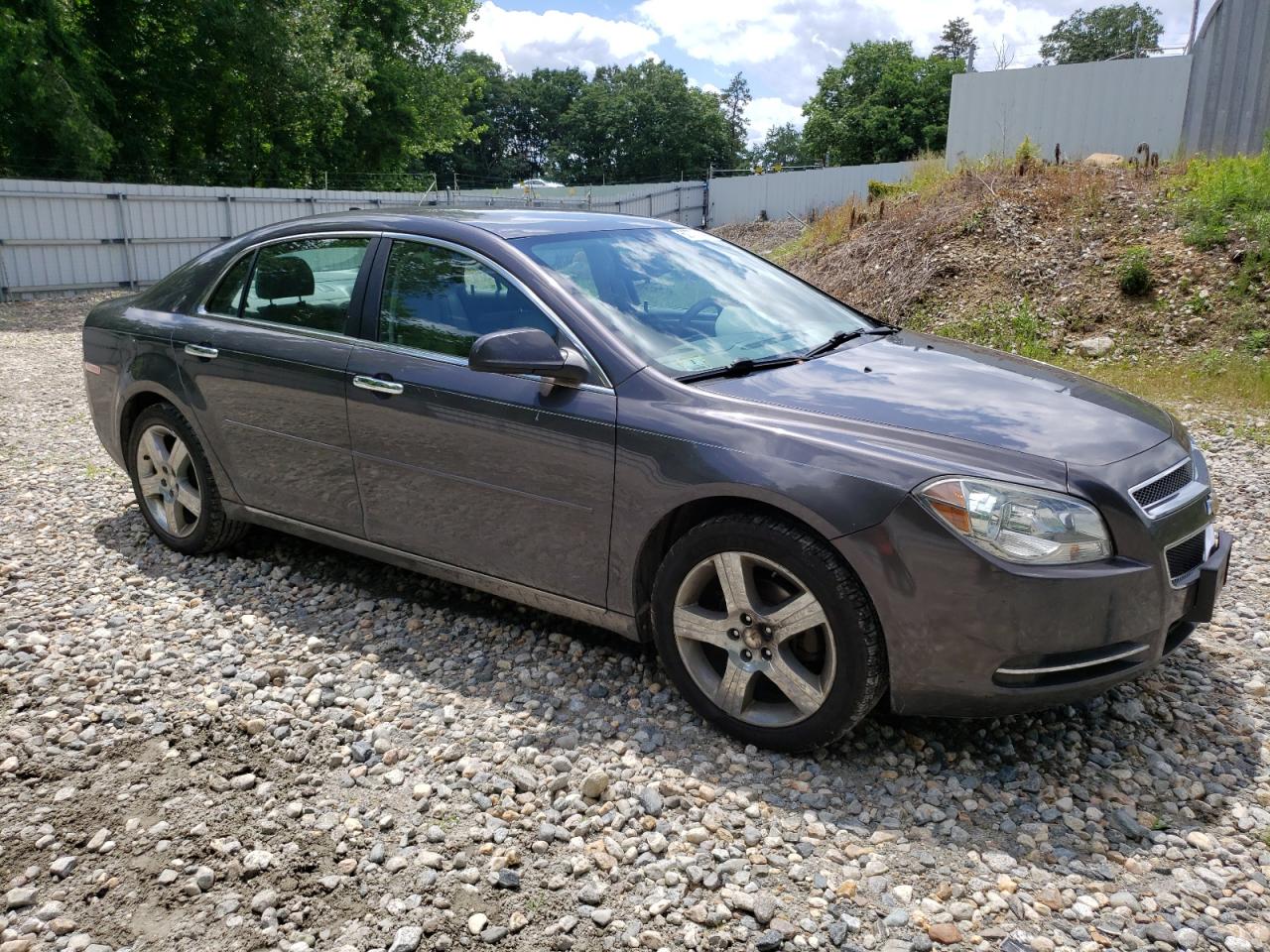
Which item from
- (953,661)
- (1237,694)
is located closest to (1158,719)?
(1237,694)

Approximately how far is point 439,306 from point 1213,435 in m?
6.04

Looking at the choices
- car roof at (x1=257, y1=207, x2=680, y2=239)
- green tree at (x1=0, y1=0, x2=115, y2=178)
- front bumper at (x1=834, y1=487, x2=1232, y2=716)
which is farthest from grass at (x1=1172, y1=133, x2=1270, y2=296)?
green tree at (x1=0, y1=0, x2=115, y2=178)

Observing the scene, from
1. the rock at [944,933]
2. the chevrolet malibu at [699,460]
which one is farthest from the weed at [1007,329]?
the rock at [944,933]

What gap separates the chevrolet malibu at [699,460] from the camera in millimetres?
2865

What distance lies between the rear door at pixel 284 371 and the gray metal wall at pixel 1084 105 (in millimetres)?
18891

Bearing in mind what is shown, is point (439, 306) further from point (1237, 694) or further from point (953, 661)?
point (1237, 694)

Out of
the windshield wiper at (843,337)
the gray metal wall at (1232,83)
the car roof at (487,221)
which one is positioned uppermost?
the gray metal wall at (1232,83)

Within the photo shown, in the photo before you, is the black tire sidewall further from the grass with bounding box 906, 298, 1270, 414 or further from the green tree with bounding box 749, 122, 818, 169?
the green tree with bounding box 749, 122, 818, 169

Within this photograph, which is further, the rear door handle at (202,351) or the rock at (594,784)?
the rear door handle at (202,351)

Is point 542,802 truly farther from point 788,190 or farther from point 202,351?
point 788,190

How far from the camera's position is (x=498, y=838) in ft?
9.45

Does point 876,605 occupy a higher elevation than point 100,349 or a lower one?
lower

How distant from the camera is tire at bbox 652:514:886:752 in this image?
298 centimetres

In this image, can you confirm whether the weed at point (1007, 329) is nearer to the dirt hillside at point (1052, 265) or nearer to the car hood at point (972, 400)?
the dirt hillside at point (1052, 265)
